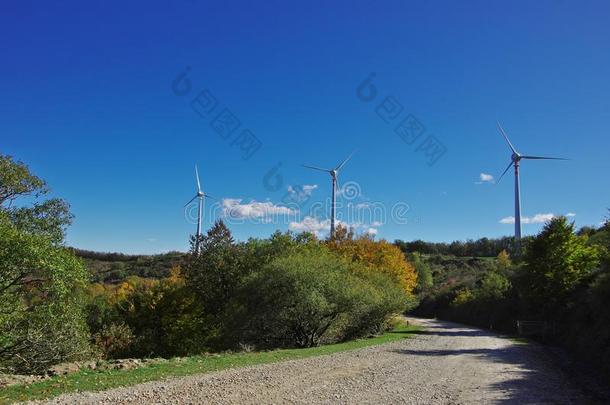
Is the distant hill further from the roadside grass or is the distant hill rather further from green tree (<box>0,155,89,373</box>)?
the roadside grass

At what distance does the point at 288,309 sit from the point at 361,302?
19.7 ft

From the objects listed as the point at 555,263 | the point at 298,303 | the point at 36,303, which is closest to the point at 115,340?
the point at 298,303

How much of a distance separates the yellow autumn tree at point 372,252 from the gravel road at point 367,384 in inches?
1111

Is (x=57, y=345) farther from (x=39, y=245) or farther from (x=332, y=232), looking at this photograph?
(x=332, y=232)

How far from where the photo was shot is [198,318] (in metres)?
35.9

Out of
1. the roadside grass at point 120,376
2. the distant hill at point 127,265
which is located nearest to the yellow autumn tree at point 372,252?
the roadside grass at point 120,376

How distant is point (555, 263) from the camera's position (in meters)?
36.0

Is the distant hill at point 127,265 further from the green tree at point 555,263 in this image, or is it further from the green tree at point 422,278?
the green tree at point 555,263

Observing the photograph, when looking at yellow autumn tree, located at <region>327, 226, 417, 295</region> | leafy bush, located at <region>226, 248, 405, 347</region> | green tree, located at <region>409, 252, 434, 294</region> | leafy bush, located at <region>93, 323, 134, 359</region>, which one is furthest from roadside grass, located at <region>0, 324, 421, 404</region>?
green tree, located at <region>409, 252, 434, 294</region>

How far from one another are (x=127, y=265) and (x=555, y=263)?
10804 cm

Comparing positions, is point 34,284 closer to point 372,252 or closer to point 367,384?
point 367,384

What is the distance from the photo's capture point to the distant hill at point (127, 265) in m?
102

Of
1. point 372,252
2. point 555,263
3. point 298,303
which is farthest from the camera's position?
point 372,252

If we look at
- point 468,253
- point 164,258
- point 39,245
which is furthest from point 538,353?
point 468,253
